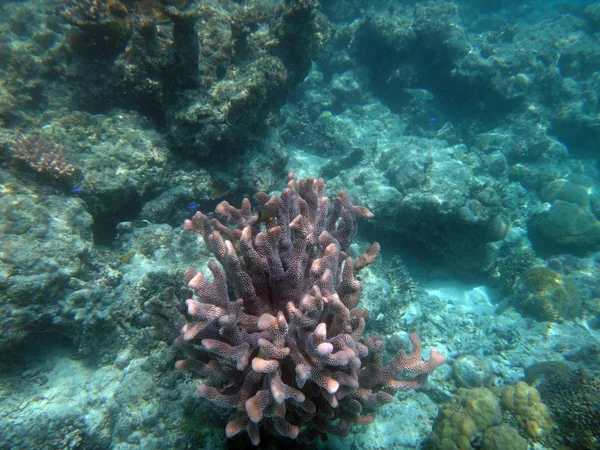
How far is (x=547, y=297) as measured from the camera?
24.1ft

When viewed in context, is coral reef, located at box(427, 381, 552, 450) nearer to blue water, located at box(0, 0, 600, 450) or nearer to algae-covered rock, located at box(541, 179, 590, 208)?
blue water, located at box(0, 0, 600, 450)

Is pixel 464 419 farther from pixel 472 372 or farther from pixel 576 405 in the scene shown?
pixel 576 405

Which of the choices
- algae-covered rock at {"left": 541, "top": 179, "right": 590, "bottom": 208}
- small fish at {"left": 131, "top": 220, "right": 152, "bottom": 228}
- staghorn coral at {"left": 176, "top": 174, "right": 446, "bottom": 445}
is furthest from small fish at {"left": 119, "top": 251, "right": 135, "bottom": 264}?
algae-covered rock at {"left": 541, "top": 179, "right": 590, "bottom": 208}

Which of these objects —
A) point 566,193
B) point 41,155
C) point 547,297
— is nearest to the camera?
point 41,155

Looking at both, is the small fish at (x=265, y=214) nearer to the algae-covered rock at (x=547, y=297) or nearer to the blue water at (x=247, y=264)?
the blue water at (x=247, y=264)

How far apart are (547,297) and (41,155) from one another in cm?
1120

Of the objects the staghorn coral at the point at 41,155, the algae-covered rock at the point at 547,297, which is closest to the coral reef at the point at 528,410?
the algae-covered rock at the point at 547,297

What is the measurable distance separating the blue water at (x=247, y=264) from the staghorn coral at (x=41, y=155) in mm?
35

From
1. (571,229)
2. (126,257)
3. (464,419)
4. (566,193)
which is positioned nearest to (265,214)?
(126,257)

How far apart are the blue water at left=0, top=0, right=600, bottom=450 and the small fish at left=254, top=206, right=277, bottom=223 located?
24 millimetres

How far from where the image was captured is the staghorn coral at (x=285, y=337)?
221cm

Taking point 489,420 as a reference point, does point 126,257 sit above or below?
above

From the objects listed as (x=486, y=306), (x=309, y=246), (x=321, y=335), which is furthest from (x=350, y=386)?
(x=486, y=306)

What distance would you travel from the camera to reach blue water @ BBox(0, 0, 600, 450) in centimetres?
261
